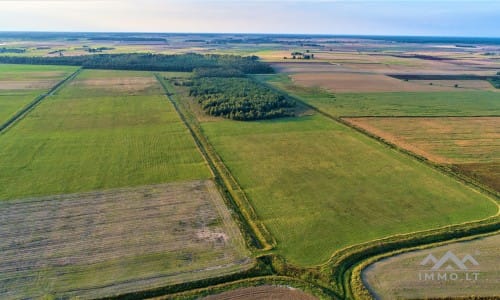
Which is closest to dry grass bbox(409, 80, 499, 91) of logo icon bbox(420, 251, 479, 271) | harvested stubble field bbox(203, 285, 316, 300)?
logo icon bbox(420, 251, 479, 271)

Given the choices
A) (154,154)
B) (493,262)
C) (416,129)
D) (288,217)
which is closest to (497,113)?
(416,129)

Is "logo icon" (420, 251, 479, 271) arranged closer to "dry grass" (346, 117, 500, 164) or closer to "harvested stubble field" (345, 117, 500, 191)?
"harvested stubble field" (345, 117, 500, 191)

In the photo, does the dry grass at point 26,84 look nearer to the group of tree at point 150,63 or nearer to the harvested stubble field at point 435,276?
the group of tree at point 150,63

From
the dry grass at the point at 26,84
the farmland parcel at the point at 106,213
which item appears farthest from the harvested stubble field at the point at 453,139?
the dry grass at the point at 26,84

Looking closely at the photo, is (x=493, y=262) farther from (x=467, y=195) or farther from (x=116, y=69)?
(x=116, y=69)

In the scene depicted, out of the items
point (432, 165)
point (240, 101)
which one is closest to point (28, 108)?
point (240, 101)

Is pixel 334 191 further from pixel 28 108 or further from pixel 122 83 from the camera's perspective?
pixel 122 83
